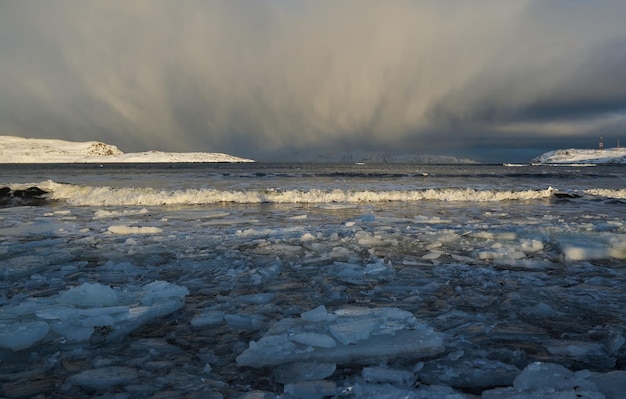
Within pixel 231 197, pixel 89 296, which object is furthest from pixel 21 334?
pixel 231 197

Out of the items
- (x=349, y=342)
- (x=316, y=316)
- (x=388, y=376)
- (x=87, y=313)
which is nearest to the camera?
(x=388, y=376)

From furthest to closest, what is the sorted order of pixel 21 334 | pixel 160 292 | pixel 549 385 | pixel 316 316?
pixel 160 292
pixel 316 316
pixel 21 334
pixel 549 385

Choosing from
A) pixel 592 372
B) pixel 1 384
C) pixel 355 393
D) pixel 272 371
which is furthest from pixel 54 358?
pixel 592 372

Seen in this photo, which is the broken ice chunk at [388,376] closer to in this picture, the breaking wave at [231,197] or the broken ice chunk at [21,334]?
the broken ice chunk at [21,334]

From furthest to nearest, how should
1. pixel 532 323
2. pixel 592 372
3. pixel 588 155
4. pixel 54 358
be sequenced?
pixel 588 155, pixel 532 323, pixel 54 358, pixel 592 372

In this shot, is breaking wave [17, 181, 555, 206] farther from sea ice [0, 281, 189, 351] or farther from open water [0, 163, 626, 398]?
sea ice [0, 281, 189, 351]

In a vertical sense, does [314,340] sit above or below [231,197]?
below

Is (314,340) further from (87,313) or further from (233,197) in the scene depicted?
(233,197)

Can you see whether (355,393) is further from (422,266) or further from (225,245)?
(225,245)

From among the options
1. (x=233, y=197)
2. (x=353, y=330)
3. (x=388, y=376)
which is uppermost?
(x=233, y=197)

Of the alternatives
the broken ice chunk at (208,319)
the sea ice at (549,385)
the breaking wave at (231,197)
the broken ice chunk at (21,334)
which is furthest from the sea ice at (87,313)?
Result: the breaking wave at (231,197)

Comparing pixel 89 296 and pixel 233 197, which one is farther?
pixel 233 197

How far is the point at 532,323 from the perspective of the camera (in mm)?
3746

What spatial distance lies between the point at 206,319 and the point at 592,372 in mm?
3314
